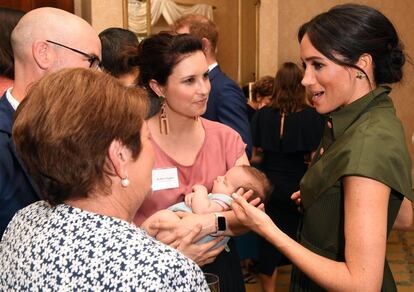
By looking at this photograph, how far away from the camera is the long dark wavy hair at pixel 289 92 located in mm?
4102

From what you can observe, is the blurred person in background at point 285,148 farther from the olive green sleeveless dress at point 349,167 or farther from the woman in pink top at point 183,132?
the olive green sleeveless dress at point 349,167

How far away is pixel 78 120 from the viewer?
0.99 meters

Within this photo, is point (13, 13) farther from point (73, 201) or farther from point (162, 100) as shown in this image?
point (73, 201)

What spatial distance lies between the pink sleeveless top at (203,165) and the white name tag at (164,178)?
0.02m

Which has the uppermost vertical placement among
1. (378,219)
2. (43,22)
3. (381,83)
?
(43,22)

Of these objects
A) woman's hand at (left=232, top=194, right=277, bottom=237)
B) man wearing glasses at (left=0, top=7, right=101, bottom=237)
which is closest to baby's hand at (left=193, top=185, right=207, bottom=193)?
woman's hand at (left=232, top=194, right=277, bottom=237)

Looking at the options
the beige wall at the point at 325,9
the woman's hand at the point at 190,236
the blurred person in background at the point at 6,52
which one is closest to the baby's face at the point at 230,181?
the woman's hand at the point at 190,236

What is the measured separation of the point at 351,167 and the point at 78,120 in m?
0.82

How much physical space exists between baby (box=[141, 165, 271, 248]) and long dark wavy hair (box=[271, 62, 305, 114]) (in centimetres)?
210

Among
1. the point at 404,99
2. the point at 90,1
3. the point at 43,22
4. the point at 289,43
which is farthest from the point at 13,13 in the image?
the point at 404,99

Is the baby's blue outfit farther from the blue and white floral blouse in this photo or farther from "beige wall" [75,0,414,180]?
"beige wall" [75,0,414,180]

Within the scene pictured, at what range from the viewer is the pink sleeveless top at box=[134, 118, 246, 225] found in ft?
6.51

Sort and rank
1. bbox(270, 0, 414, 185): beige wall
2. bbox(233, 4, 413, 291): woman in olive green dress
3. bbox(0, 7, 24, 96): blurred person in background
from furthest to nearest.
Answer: bbox(270, 0, 414, 185): beige wall, bbox(0, 7, 24, 96): blurred person in background, bbox(233, 4, 413, 291): woman in olive green dress

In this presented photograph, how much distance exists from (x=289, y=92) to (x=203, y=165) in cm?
220
